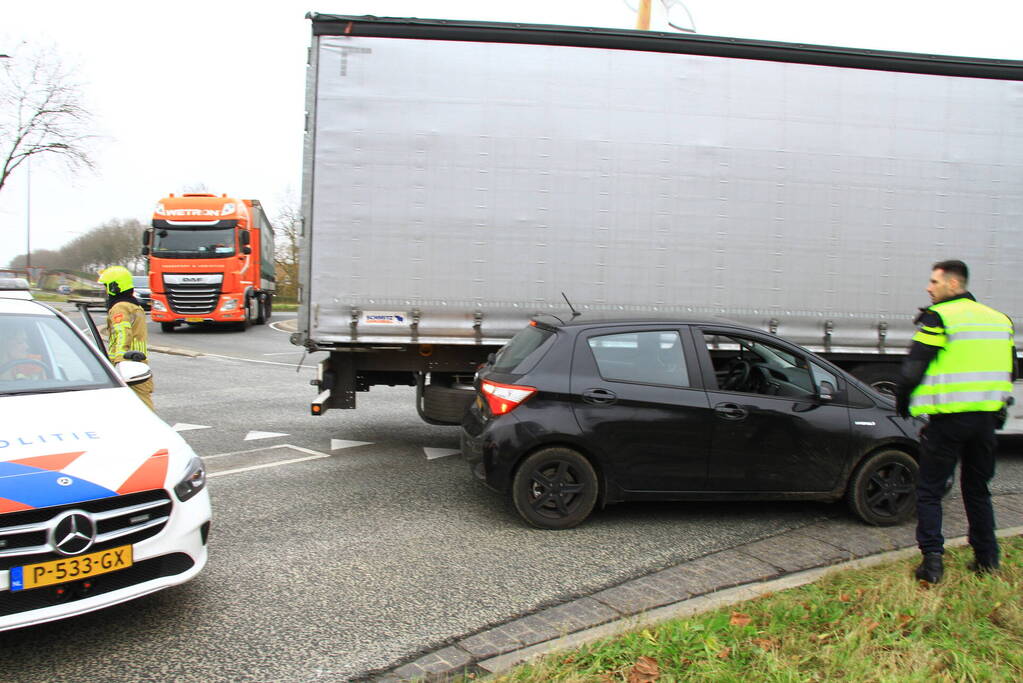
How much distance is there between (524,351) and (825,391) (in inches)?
84.0

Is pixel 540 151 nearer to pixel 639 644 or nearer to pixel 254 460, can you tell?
pixel 254 460

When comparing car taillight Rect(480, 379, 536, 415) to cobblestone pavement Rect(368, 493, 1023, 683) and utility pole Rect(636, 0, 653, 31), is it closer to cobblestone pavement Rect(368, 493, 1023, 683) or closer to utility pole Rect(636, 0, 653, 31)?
cobblestone pavement Rect(368, 493, 1023, 683)

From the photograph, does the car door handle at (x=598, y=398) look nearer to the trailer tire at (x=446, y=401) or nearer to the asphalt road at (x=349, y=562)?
the asphalt road at (x=349, y=562)

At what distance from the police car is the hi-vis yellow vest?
3.93m

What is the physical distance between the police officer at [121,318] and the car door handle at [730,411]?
462 centimetres

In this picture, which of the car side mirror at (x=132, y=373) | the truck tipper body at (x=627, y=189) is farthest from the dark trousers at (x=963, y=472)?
the car side mirror at (x=132, y=373)

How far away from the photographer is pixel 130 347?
6.55 meters

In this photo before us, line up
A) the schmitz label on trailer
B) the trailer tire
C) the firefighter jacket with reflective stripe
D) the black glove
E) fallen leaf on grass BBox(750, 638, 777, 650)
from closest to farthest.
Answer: fallen leaf on grass BBox(750, 638, 777, 650) → the black glove → the firefighter jacket with reflective stripe → the schmitz label on trailer → the trailer tire

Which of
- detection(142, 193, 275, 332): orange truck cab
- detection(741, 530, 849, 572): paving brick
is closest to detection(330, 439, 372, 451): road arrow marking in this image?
detection(741, 530, 849, 572): paving brick

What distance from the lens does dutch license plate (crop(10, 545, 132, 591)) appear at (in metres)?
3.08

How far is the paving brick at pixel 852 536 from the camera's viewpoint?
15.9ft

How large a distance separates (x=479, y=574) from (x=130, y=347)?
4005 millimetres

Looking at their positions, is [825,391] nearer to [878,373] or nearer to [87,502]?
[878,373]

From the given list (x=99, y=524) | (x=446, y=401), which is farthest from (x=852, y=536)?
(x=99, y=524)
